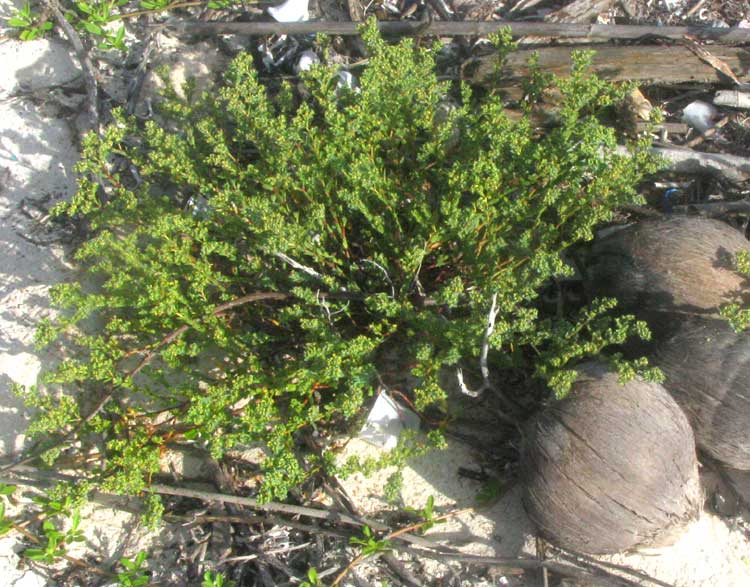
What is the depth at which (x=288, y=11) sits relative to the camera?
4359 millimetres

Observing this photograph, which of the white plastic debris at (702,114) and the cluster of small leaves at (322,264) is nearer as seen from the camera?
the cluster of small leaves at (322,264)

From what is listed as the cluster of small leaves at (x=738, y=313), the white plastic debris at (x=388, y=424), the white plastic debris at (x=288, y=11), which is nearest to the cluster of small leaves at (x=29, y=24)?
the white plastic debris at (x=288, y=11)

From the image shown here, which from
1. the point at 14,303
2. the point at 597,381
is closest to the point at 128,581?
the point at 14,303

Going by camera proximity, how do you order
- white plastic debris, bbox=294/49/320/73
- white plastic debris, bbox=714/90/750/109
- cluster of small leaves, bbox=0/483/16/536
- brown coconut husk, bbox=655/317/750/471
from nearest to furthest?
brown coconut husk, bbox=655/317/750/471 → cluster of small leaves, bbox=0/483/16/536 → white plastic debris, bbox=714/90/750/109 → white plastic debris, bbox=294/49/320/73

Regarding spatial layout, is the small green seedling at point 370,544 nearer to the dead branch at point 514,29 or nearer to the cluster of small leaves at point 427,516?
the cluster of small leaves at point 427,516

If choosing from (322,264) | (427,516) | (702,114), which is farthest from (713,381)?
(702,114)

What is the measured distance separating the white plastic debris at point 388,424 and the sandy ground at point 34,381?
90mm

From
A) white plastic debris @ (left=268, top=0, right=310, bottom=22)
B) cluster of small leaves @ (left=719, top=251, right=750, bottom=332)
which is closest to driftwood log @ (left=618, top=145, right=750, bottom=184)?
cluster of small leaves @ (left=719, top=251, right=750, bottom=332)

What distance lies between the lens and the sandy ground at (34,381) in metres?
3.36

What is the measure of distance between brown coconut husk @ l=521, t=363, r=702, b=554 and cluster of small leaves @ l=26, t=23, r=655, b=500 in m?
0.18

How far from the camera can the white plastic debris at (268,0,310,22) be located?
4.35 m

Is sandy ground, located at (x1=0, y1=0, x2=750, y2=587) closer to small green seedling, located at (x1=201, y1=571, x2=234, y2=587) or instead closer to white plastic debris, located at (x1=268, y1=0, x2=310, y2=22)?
small green seedling, located at (x1=201, y1=571, x2=234, y2=587)

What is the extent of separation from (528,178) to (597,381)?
3.07 ft

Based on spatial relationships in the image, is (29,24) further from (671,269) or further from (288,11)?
(671,269)
